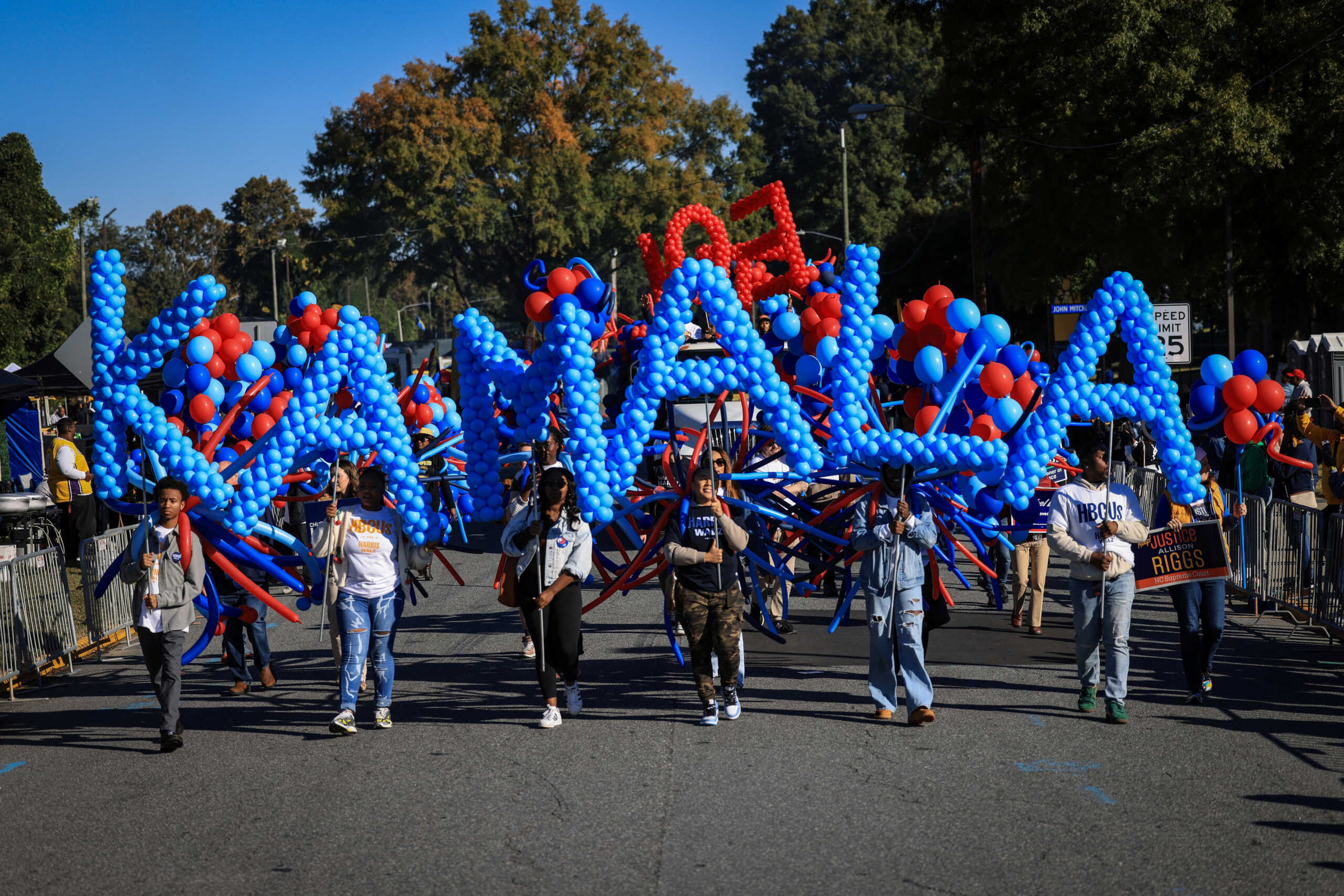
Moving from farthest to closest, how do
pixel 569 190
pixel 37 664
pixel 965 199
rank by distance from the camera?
pixel 965 199, pixel 569 190, pixel 37 664

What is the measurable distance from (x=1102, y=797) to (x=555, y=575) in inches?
142

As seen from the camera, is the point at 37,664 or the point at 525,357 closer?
the point at 525,357

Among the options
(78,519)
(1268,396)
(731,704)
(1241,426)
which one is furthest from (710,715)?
(78,519)

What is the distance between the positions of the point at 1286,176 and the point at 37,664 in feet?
72.2

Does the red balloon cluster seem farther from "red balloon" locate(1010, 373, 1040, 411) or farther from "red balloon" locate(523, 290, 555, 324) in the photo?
"red balloon" locate(1010, 373, 1040, 411)

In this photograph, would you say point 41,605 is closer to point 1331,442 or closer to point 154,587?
point 154,587

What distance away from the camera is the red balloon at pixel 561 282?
25.9ft

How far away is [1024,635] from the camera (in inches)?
411

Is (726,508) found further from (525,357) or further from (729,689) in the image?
(525,357)

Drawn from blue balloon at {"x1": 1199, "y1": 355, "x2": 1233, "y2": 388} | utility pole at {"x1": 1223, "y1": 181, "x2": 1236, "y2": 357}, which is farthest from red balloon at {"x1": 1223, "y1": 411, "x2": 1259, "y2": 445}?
utility pole at {"x1": 1223, "y1": 181, "x2": 1236, "y2": 357}

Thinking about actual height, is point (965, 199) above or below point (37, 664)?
above

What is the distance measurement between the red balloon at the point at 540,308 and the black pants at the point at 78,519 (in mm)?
9861

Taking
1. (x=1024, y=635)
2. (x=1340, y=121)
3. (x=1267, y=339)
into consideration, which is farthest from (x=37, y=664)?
(x=1267, y=339)

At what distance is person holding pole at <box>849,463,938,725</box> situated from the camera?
24.9 ft
